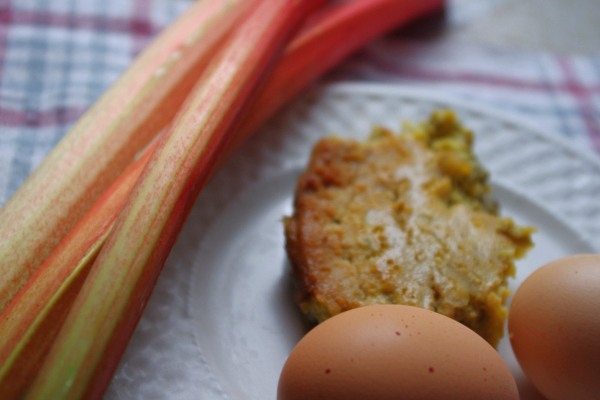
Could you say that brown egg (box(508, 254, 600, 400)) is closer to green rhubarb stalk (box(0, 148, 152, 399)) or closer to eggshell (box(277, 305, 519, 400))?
eggshell (box(277, 305, 519, 400))

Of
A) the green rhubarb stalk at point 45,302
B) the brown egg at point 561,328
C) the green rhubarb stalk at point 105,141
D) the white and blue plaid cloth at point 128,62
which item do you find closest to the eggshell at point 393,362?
the brown egg at point 561,328

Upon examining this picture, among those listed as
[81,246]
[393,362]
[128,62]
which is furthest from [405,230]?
[128,62]

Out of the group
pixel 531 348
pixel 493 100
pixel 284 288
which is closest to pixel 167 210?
pixel 284 288

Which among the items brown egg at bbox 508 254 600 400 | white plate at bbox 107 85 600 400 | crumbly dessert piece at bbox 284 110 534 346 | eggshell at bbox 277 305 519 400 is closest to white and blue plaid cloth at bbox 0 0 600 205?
white plate at bbox 107 85 600 400

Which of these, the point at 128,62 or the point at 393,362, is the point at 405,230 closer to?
the point at 393,362

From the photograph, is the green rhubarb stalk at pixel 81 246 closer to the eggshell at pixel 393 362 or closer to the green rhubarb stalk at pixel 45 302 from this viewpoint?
the green rhubarb stalk at pixel 45 302
